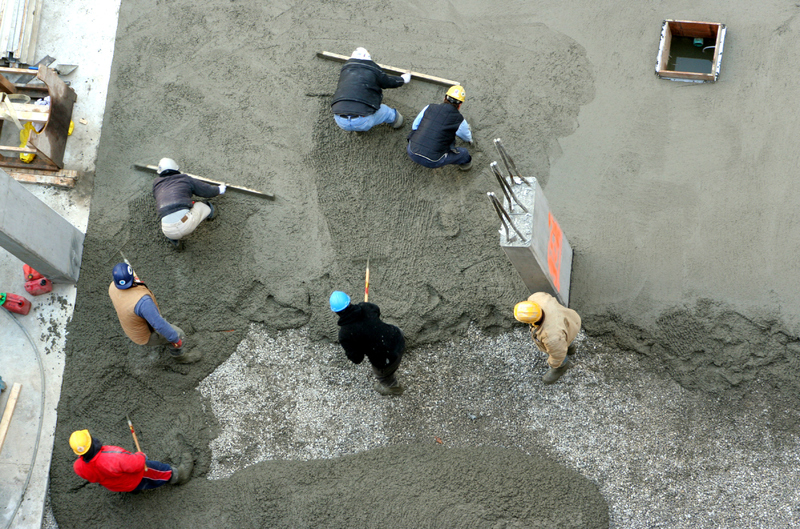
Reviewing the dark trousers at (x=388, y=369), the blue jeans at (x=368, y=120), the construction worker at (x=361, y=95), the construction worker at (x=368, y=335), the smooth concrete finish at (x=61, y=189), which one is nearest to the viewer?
the construction worker at (x=368, y=335)

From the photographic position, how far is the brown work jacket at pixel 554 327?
614 cm

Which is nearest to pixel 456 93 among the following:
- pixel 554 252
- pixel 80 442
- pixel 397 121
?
pixel 397 121

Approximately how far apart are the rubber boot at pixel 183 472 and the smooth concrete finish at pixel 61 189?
3.74 feet

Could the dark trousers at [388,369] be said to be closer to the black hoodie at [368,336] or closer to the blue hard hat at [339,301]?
the black hoodie at [368,336]

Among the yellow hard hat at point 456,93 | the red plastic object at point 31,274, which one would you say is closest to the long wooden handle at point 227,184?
the red plastic object at point 31,274

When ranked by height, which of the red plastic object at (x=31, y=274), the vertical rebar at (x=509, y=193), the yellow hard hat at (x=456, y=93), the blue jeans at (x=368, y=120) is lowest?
the red plastic object at (x=31, y=274)

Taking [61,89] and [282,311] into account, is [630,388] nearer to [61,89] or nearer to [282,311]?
[282,311]

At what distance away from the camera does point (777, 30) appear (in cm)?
734

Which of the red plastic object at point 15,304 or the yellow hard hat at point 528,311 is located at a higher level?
the yellow hard hat at point 528,311

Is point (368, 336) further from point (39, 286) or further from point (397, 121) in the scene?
point (39, 286)

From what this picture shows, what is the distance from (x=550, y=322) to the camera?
6.16 m

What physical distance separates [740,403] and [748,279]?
3.74 ft

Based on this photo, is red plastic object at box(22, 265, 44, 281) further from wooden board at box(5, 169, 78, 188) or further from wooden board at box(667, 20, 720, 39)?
wooden board at box(667, 20, 720, 39)

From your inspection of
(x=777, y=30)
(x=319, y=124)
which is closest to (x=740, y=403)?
(x=777, y=30)
